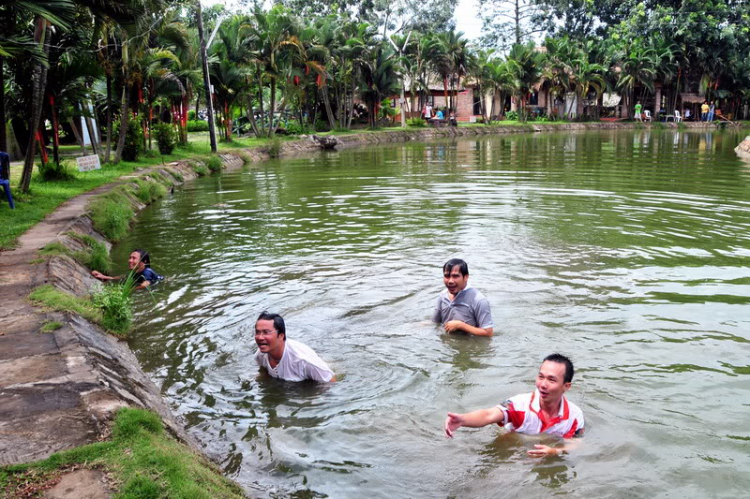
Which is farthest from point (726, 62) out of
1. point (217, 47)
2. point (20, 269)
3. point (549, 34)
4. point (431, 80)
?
point (20, 269)

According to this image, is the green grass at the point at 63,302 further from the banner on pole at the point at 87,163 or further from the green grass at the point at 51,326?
the banner on pole at the point at 87,163

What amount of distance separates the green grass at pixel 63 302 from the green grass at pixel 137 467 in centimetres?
318

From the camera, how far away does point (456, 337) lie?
26.8ft

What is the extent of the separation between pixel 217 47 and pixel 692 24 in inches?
1900

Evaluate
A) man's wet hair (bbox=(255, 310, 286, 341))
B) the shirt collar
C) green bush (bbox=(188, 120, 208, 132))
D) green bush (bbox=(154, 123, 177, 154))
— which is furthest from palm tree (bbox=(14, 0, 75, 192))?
green bush (bbox=(188, 120, 208, 132))

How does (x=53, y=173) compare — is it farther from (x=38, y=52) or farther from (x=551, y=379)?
(x=551, y=379)

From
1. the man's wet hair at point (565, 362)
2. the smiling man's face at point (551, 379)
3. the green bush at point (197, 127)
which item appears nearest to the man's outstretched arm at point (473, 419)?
the smiling man's face at point (551, 379)

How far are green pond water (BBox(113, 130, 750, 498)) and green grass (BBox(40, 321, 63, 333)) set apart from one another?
1129 mm

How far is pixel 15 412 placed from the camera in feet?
16.1

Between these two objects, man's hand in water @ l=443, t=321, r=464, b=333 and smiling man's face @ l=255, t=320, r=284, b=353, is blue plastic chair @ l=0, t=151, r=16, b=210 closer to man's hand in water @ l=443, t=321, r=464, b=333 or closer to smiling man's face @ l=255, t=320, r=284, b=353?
smiling man's face @ l=255, t=320, r=284, b=353

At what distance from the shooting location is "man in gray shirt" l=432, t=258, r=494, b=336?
795 centimetres

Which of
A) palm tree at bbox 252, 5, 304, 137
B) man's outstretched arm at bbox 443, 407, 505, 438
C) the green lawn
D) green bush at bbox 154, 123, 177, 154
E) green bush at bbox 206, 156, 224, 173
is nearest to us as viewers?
man's outstretched arm at bbox 443, 407, 505, 438

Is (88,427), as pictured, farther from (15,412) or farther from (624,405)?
(624,405)

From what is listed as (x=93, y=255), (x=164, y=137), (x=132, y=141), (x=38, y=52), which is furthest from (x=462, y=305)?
(x=164, y=137)
